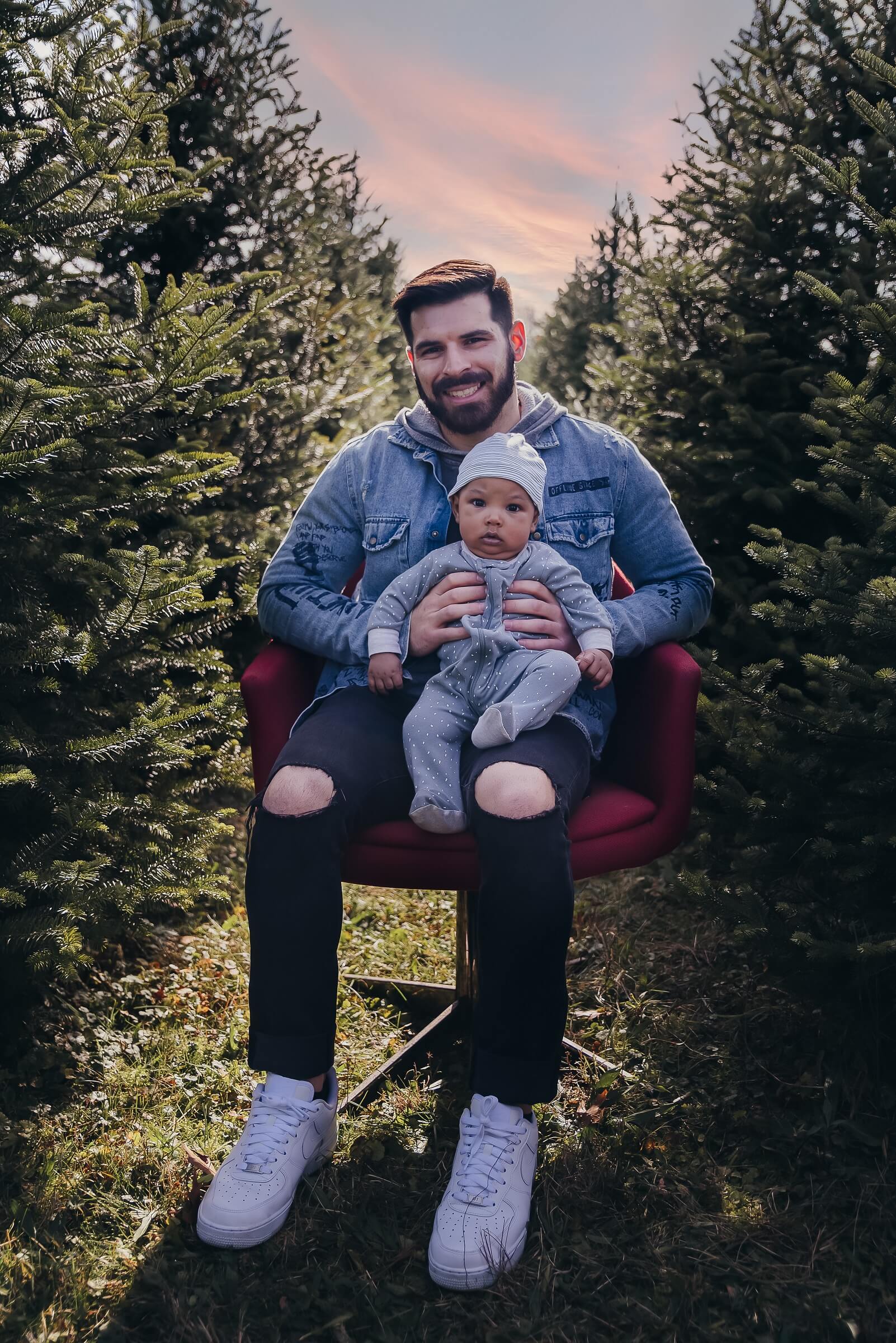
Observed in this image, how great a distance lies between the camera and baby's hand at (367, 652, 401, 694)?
214 centimetres

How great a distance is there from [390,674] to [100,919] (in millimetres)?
1007

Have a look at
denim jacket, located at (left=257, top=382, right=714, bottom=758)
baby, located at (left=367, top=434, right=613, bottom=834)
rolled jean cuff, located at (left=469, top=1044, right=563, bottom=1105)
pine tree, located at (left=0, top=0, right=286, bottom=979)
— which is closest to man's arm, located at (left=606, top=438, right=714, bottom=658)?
denim jacket, located at (left=257, top=382, right=714, bottom=758)

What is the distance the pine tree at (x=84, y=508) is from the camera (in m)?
2.29

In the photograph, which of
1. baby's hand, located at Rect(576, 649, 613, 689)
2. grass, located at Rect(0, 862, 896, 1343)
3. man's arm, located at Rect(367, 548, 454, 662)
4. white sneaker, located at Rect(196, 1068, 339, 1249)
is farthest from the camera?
man's arm, located at Rect(367, 548, 454, 662)

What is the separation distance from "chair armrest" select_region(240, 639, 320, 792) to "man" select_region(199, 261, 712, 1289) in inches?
2.1

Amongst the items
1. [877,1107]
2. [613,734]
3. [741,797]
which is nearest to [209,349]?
[613,734]

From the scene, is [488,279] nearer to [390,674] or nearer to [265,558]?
[390,674]

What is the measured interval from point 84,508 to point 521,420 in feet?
3.59

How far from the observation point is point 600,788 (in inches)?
Result: 89.4

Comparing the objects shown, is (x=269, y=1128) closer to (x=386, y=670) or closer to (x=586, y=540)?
(x=386, y=670)

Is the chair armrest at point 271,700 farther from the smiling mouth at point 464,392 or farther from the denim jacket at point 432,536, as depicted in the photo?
the smiling mouth at point 464,392

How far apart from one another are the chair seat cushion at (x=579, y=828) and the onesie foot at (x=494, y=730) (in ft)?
0.61

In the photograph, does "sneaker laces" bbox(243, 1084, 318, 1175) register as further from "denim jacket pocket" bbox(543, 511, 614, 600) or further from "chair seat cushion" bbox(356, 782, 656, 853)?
"denim jacket pocket" bbox(543, 511, 614, 600)

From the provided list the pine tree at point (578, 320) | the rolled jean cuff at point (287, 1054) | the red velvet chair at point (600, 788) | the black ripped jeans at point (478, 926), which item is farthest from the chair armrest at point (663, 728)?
the pine tree at point (578, 320)
